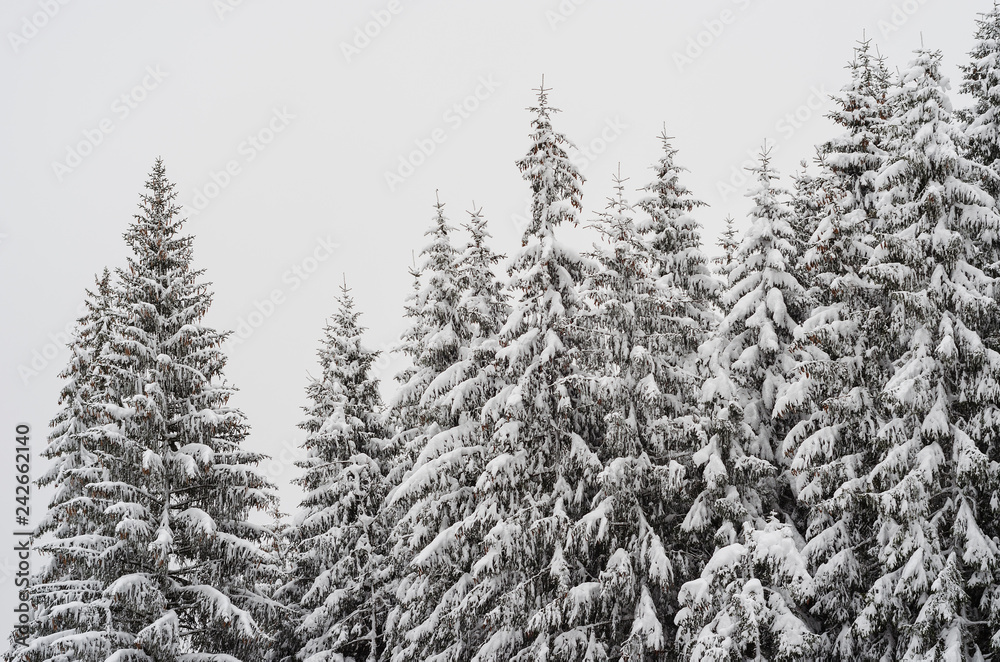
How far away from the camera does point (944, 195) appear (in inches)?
682

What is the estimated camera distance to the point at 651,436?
20.0m

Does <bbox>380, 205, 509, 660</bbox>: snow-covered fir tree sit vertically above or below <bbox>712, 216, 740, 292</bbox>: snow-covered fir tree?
below

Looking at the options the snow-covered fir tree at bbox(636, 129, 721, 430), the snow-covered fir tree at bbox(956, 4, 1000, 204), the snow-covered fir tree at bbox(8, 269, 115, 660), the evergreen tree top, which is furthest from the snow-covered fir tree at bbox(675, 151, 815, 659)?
the snow-covered fir tree at bbox(8, 269, 115, 660)

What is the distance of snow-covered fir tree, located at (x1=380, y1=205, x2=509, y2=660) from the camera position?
830 inches

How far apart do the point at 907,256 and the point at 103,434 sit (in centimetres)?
1852

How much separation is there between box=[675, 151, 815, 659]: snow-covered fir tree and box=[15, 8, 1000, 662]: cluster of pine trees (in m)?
0.08

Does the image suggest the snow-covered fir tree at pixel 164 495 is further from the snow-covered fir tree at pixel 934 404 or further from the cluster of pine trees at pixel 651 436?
the snow-covered fir tree at pixel 934 404

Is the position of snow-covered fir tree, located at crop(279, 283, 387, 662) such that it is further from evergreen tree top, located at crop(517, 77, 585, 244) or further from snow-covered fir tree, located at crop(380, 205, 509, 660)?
evergreen tree top, located at crop(517, 77, 585, 244)

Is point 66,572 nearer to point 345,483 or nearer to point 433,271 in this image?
point 345,483

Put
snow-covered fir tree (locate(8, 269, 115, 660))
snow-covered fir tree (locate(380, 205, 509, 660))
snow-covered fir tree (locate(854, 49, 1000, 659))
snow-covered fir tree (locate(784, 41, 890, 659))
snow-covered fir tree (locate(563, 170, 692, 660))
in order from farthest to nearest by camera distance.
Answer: snow-covered fir tree (locate(380, 205, 509, 660)) < snow-covered fir tree (locate(8, 269, 115, 660)) < snow-covered fir tree (locate(563, 170, 692, 660)) < snow-covered fir tree (locate(784, 41, 890, 659)) < snow-covered fir tree (locate(854, 49, 1000, 659))

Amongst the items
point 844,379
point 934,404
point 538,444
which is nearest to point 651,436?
point 538,444

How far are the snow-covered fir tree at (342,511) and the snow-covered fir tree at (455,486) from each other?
2.88 meters

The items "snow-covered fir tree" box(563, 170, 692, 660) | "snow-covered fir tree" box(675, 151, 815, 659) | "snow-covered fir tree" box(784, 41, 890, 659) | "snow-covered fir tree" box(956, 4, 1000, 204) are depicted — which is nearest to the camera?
"snow-covered fir tree" box(675, 151, 815, 659)

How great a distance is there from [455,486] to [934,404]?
39.2 feet
